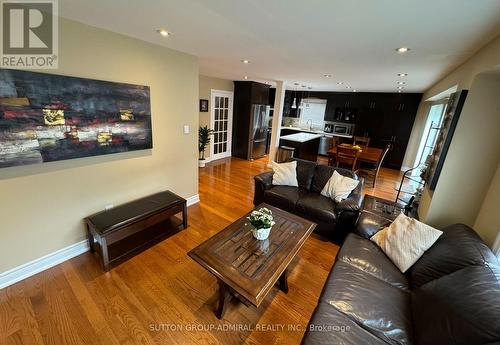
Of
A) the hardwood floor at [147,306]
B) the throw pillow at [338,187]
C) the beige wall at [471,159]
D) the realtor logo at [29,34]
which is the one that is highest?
the realtor logo at [29,34]

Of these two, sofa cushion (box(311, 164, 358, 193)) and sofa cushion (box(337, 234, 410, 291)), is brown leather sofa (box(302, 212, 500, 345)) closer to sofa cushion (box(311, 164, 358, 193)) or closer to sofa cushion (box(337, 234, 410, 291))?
sofa cushion (box(337, 234, 410, 291))

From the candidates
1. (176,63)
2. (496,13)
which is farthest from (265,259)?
(176,63)

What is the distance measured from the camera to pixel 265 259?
1710mm

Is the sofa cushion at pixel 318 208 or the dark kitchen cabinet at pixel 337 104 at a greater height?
the dark kitchen cabinet at pixel 337 104

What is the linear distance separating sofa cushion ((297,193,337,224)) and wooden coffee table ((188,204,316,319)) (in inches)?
24.6

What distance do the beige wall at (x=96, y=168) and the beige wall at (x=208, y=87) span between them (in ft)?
8.26

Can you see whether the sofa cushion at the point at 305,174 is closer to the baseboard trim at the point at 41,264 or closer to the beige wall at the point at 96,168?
the beige wall at the point at 96,168

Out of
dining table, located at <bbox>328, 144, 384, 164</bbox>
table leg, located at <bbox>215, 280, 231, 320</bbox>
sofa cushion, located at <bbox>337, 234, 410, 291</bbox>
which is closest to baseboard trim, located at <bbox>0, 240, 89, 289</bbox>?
table leg, located at <bbox>215, 280, 231, 320</bbox>

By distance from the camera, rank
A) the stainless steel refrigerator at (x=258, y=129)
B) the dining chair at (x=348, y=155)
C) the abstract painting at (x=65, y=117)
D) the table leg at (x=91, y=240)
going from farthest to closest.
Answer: the stainless steel refrigerator at (x=258, y=129)
the dining chair at (x=348, y=155)
the table leg at (x=91, y=240)
the abstract painting at (x=65, y=117)

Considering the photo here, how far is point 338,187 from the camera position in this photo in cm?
292

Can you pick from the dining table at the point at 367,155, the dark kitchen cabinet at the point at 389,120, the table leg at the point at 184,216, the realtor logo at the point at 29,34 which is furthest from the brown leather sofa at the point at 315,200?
the dark kitchen cabinet at the point at 389,120

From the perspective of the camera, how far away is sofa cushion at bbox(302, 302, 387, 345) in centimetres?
121

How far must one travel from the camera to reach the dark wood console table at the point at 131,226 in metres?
2.11

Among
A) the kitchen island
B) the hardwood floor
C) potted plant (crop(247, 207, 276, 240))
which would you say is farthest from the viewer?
the kitchen island
